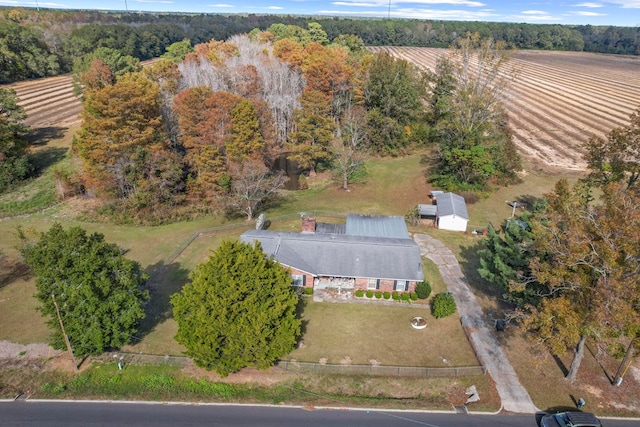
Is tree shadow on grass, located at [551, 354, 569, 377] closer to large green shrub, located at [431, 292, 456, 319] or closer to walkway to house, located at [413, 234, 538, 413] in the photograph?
walkway to house, located at [413, 234, 538, 413]

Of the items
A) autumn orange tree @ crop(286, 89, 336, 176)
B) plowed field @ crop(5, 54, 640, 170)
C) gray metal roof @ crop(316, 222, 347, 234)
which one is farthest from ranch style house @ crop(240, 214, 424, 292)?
plowed field @ crop(5, 54, 640, 170)

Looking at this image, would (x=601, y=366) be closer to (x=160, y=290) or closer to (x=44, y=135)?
(x=160, y=290)

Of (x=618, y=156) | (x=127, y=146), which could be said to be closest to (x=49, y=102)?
(x=127, y=146)

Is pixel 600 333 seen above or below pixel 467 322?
above

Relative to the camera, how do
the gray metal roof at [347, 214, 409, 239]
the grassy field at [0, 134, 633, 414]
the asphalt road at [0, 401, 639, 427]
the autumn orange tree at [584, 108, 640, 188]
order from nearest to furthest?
the asphalt road at [0, 401, 639, 427] → the grassy field at [0, 134, 633, 414] → the autumn orange tree at [584, 108, 640, 188] → the gray metal roof at [347, 214, 409, 239]

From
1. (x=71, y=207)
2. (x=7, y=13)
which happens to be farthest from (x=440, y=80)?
(x=7, y=13)

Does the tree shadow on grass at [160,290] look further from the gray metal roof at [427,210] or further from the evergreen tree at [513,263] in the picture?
the gray metal roof at [427,210]

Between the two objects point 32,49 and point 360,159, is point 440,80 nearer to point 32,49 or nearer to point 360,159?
point 360,159
